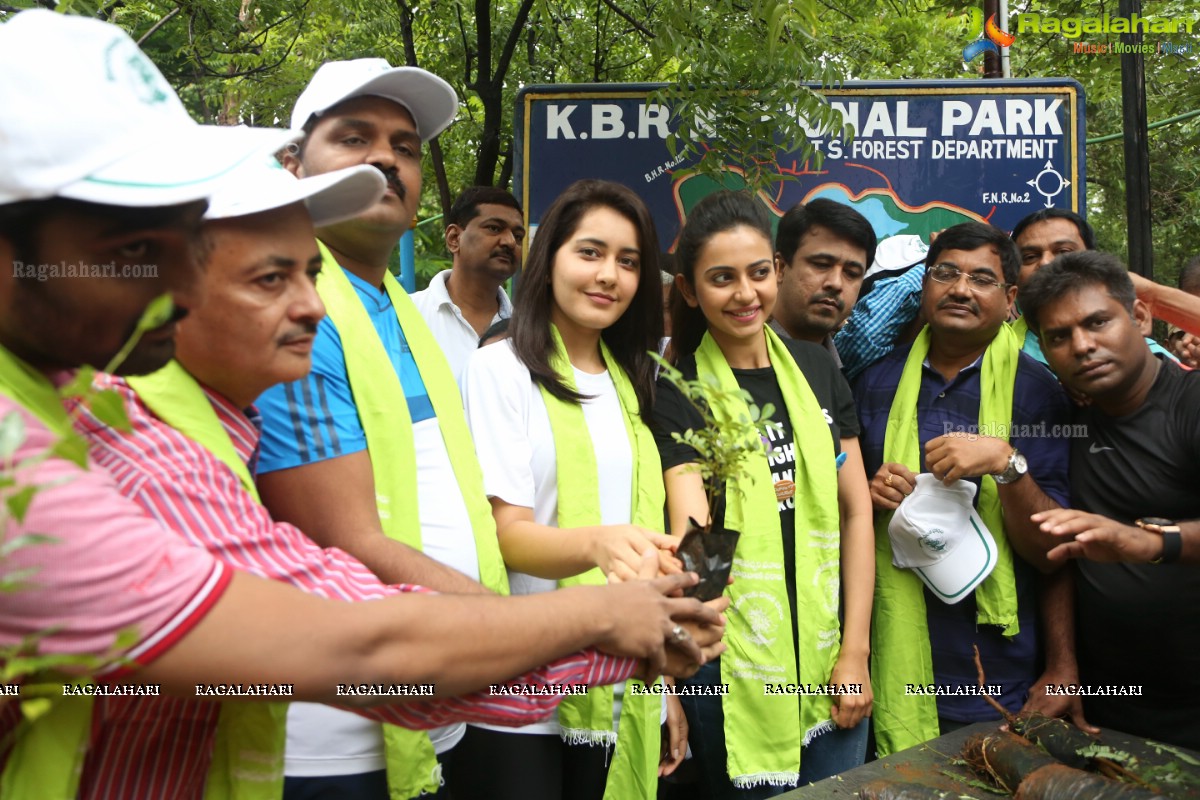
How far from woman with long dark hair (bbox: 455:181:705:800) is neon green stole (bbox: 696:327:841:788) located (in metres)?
0.21

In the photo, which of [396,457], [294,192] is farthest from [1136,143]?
[294,192]

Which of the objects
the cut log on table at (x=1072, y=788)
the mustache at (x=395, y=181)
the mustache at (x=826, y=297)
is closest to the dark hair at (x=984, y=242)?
the mustache at (x=826, y=297)


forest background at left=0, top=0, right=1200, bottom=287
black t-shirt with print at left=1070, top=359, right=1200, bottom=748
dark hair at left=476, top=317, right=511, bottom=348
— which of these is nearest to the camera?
black t-shirt with print at left=1070, top=359, right=1200, bottom=748

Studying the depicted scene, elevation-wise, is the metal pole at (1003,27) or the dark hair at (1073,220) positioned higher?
the metal pole at (1003,27)

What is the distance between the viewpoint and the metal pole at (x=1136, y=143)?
6.14 metres

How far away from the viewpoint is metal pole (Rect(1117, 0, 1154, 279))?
6137 millimetres

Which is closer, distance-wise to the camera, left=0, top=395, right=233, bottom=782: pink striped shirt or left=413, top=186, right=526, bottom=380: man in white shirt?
left=0, top=395, right=233, bottom=782: pink striped shirt

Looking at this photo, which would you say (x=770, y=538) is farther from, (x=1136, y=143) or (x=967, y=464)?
(x=1136, y=143)

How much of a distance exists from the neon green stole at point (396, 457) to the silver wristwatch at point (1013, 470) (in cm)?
162

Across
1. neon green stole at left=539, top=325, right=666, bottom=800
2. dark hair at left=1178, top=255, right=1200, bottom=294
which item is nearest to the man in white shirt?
neon green stole at left=539, top=325, right=666, bottom=800

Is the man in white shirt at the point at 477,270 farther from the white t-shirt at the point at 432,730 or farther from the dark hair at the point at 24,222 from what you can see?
the dark hair at the point at 24,222

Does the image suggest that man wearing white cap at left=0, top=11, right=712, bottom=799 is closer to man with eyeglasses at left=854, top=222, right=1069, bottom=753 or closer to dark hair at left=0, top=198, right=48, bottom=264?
dark hair at left=0, top=198, right=48, bottom=264

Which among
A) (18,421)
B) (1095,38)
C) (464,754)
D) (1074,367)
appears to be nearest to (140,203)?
(18,421)

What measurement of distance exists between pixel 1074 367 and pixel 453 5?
5.00 metres
